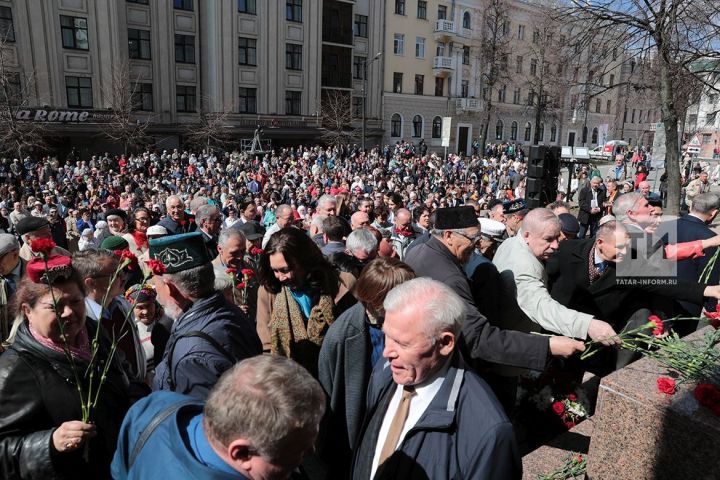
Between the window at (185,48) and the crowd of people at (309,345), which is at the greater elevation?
the window at (185,48)

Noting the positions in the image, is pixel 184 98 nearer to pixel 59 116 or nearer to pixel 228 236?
pixel 59 116

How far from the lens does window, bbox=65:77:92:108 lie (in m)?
29.9

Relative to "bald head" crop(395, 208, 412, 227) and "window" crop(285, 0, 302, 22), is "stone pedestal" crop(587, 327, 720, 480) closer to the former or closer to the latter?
"bald head" crop(395, 208, 412, 227)

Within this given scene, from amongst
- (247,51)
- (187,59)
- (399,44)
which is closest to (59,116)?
(187,59)

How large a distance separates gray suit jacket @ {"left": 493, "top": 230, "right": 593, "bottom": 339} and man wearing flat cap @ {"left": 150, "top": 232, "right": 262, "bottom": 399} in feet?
5.73

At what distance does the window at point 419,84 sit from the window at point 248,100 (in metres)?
15.8

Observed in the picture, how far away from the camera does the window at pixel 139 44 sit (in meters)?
31.7

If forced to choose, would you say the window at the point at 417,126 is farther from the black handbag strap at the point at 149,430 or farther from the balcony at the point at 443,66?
the black handbag strap at the point at 149,430

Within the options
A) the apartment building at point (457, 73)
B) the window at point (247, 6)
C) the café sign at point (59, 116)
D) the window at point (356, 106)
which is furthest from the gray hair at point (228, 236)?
the apartment building at point (457, 73)

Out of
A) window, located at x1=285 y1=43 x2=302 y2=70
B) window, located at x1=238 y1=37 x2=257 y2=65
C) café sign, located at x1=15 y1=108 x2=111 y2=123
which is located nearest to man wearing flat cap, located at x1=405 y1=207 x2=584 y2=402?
café sign, located at x1=15 y1=108 x2=111 y2=123

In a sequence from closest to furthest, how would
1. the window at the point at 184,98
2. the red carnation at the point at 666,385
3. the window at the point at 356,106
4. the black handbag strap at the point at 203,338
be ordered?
1. the red carnation at the point at 666,385
2. the black handbag strap at the point at 203,338
3. the window at the point at 184,98
4. the window at the point at 356,106

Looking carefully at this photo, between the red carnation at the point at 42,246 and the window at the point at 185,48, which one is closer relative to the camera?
the red carnation at the point at 42,246

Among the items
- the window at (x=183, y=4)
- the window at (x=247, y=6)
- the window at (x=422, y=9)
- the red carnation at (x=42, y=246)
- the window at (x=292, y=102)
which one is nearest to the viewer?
the red carnation at (x=42, y=246)

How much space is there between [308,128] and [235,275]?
3402cm
